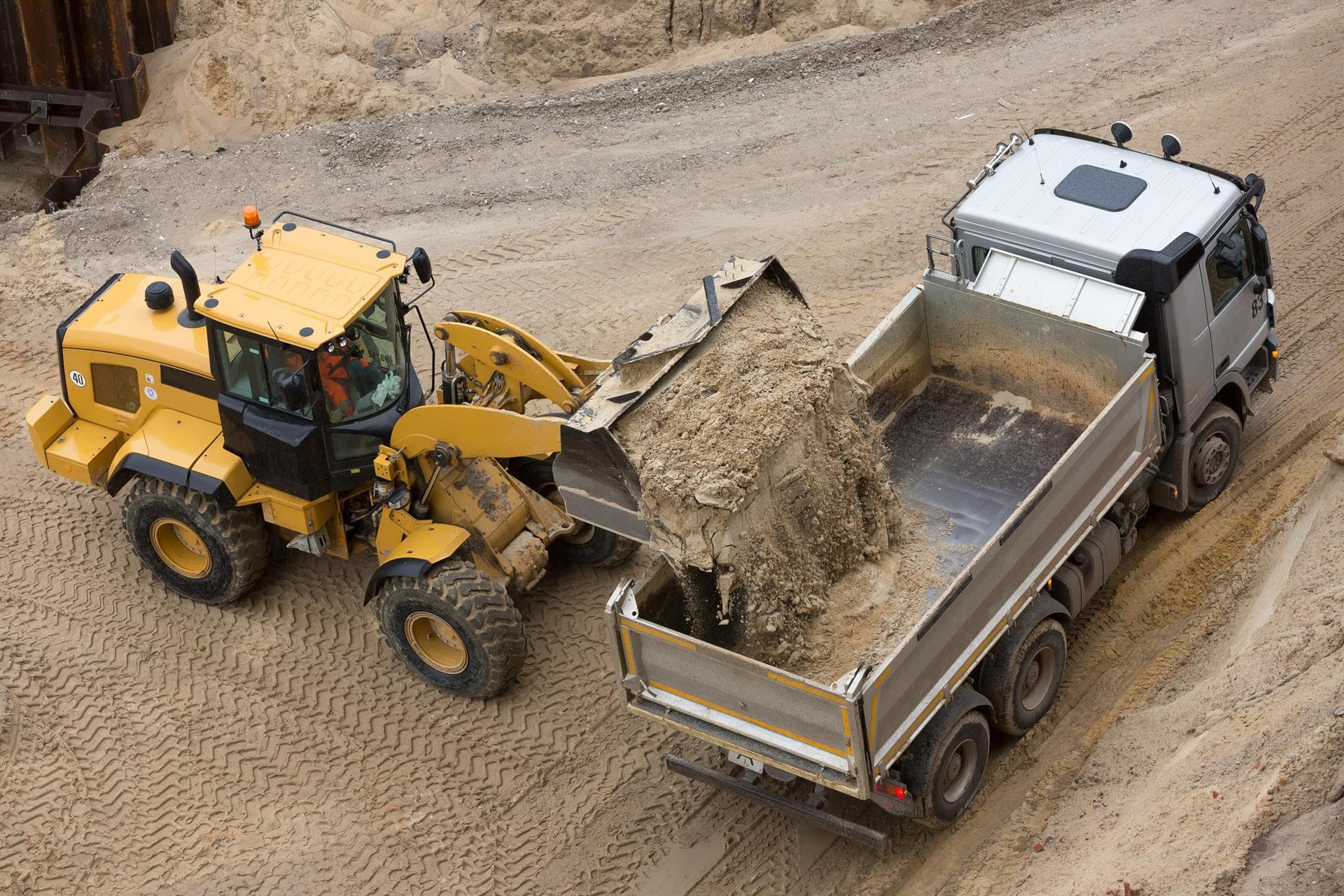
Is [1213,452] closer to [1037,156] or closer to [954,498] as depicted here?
[954,498]

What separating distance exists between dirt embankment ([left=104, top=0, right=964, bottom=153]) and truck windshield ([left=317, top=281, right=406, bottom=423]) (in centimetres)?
752

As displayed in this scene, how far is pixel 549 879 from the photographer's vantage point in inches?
324

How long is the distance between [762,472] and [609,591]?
2614mm

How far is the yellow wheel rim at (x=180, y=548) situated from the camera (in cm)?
988

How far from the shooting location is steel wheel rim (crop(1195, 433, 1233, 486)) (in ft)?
Result: 31.3

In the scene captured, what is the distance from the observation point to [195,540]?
9930mm

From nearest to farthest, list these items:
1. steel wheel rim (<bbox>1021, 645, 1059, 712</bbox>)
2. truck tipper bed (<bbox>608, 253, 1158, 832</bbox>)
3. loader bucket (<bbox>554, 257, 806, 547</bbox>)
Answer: truck tipper bed (<bbox>608, 253, 1158, 832</bbox>), loader bucket (<bbox>554, 257, 806, 547</bbox>), steel wheel rim (<bbox>1021, 645, 1059, 712</bbox>)

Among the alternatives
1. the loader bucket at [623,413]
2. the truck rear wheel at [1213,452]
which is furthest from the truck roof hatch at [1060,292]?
the loader bucket at [623,413]

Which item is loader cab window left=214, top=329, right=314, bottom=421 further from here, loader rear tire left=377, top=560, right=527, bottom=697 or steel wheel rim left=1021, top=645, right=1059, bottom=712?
steel wheel rim left=1021, top=645, right=1059, bottom=712

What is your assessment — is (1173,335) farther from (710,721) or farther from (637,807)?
(637,807)

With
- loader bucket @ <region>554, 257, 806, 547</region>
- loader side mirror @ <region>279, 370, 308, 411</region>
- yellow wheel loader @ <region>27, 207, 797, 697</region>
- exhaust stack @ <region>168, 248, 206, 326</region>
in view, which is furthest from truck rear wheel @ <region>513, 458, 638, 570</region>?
exhaust stack @ <region>168, 248, 206, 326</region>

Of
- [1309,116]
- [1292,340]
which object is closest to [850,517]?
[1292,340]

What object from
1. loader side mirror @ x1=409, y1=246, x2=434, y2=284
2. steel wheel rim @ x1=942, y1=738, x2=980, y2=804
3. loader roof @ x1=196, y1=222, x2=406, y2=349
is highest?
loader side mirror @ x1=409, y1=246, x2=434, y2=284

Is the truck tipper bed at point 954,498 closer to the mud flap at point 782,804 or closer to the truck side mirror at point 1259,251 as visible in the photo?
the mud flap at point 782,804
